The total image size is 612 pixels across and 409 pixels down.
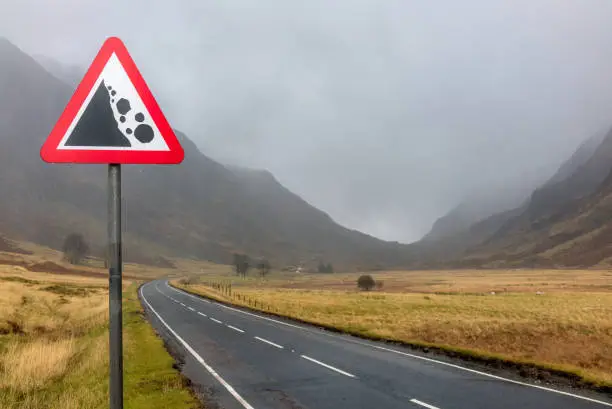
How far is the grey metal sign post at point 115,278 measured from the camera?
340cm

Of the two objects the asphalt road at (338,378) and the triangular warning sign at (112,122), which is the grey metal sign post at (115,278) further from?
the asphalt road at (338,378)

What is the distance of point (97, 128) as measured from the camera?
3455mm

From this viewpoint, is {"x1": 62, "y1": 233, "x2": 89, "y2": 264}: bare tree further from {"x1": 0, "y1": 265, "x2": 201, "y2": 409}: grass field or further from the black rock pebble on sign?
the black rock pebble on sign

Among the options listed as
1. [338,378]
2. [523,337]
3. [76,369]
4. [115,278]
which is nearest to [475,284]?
[523,337]

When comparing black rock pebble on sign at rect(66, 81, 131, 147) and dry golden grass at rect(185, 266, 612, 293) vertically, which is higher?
black rock pebble on sign at rect(66, 81, 131, 147)

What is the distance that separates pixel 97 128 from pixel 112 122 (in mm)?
107

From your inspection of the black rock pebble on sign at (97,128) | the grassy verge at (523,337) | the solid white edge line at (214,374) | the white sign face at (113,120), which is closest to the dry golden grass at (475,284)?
the grassy verge at (523,337)

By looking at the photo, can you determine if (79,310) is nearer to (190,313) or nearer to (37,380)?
(190,313)

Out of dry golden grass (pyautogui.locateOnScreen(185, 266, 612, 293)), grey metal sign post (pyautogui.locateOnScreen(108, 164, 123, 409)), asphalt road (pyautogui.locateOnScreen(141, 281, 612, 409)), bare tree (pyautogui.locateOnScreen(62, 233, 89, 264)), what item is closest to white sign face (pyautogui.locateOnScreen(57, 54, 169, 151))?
grey metal sign post (pyautogui.locateOnScreen(108, 164, 123, 409))

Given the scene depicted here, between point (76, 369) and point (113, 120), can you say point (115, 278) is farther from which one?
point (76, 369)

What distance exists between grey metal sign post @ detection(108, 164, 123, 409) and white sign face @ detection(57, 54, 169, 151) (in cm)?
20

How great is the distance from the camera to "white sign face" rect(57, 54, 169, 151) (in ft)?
11.3

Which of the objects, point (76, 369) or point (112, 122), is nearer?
point (112, 122)

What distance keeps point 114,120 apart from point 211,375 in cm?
1303
